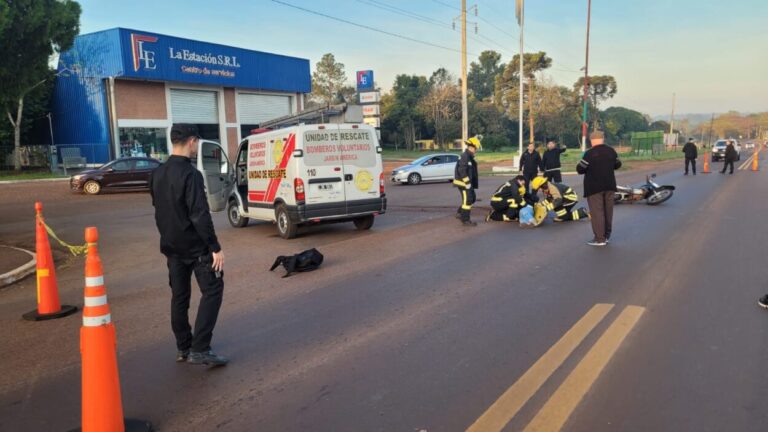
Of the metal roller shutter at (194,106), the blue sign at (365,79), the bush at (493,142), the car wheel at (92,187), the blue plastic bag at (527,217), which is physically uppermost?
the blue sign at (365,79)

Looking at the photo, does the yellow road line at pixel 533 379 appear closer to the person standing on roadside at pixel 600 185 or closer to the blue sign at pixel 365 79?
the person standing on roadside at pixel 600 185

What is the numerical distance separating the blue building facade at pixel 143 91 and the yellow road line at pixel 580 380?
31.2 meters

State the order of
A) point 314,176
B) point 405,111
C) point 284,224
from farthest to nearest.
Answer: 1. point 405,111
2. point 284,224
3. point 314,176

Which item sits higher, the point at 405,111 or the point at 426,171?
Result: the point at 405,111

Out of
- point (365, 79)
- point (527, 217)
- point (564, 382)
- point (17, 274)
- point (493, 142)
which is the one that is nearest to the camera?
point (564, 382)

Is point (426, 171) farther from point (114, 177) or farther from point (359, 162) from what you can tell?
point (359, 162)

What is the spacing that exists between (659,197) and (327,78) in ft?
206

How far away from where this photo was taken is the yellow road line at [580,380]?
127 inches

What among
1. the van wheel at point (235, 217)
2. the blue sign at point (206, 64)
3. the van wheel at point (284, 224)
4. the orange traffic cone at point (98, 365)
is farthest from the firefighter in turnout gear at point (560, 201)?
the blue sign at point (206, 64)

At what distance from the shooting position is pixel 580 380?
3.75m

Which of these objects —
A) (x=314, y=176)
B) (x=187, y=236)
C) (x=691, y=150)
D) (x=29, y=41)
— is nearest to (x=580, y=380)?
(x=187, y=236)

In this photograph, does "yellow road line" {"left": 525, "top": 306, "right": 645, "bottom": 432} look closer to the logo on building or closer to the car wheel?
the car wheel

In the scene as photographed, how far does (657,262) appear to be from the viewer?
24.0 ft

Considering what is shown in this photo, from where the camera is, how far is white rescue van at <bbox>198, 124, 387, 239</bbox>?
33.0ft
